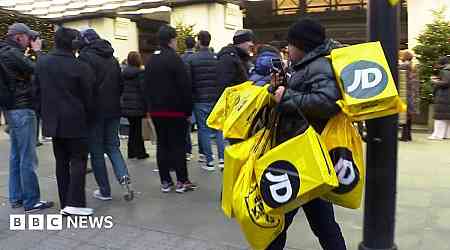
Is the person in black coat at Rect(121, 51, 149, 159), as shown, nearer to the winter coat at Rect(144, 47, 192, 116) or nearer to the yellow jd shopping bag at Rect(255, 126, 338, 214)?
the winter coat at Rect(144, 47, 192, 116)

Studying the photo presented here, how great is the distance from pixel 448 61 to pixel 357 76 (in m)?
7.72

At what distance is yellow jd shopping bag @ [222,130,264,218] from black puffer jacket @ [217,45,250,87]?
2690 millimetres

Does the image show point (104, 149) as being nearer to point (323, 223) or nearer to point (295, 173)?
point (323, 223)

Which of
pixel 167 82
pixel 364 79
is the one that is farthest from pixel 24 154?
pixel 364 79

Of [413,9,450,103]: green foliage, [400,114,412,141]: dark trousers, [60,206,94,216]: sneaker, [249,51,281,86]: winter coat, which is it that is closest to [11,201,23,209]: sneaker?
[60,206,94,216]: sneaker

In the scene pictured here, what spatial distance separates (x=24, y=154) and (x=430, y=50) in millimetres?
8421

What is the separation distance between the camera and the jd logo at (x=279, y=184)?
270cm

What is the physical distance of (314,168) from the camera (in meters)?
2.62

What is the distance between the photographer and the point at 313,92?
9.31ft

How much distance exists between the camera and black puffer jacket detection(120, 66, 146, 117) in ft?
24.2

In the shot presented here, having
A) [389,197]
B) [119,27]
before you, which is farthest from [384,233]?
[119,27]

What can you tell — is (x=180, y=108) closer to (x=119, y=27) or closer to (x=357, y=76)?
(x=357, y=76)

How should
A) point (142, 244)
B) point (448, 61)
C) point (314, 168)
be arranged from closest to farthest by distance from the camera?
point (314, 168), point (142, 244), point (448, 61)

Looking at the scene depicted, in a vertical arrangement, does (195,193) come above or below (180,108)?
below
